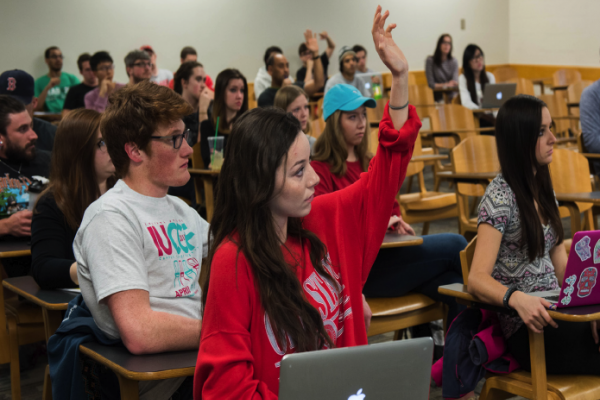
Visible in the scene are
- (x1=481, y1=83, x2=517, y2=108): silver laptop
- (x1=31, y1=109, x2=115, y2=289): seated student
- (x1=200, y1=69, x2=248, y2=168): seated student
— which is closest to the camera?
(x1=31, y1=109, x2=115, y2=289): seated student

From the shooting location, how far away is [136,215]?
55.4 inches

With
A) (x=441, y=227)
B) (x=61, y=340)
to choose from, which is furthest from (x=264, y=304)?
(x=441, y=227)

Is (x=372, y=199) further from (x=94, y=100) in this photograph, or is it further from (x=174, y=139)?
(x=94, y=100)

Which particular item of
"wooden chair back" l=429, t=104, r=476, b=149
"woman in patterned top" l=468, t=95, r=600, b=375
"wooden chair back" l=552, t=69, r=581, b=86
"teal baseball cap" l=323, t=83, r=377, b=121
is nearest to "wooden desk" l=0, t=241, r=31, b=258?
"teal baseball cap" l=323, t=83, r=377, b=121

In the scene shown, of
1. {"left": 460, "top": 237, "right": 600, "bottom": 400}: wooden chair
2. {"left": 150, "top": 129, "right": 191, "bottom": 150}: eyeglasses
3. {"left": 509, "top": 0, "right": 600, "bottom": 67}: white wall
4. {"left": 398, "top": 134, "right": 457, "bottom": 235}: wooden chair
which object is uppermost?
{"left": 509, "top": 0, "right": 600, "bottom": 67}: white wall

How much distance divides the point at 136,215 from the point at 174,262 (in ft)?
0.47

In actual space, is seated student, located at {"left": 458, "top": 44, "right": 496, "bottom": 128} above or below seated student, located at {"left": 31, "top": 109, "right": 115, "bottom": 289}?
above

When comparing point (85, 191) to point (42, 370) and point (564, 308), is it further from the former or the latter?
point (564, 308)

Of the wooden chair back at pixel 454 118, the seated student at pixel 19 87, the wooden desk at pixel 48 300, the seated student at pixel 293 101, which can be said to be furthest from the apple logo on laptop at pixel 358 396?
the wooden chair back at pixel 454 118

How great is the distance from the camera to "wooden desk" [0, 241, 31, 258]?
2.09 meters

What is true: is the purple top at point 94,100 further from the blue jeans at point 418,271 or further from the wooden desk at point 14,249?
the blue jeans at point 418,271

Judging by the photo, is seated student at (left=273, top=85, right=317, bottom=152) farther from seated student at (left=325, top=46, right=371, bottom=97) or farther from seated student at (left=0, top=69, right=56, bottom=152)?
seated student at (left=325, top=46, right=371, bottom=97)

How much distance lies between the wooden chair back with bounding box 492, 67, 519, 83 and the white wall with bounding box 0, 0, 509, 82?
471 millimetres

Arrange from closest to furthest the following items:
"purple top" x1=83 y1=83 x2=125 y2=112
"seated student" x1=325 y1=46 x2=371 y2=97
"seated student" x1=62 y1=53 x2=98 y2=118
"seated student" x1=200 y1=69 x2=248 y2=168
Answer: "seated student" x1=200 y1=69 x2=248 y2=168, "purple top" x1=83 y1=83 x2=125 y2=112, "seated student" x1=62 y1=53 x2=98 y2=118, "seated student" x1=325 y1=46 x2=371 y2=97
